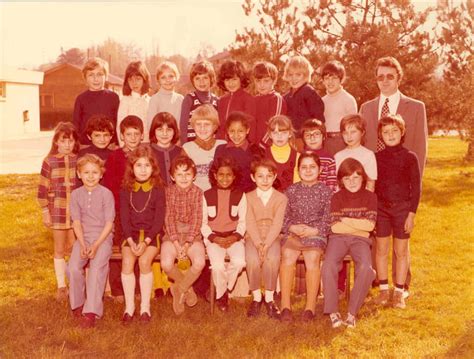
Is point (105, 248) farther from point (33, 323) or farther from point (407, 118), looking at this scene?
point (407, 118)

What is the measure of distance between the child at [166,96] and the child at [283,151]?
1.33m

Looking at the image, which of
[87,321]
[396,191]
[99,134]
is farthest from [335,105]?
[87,321]

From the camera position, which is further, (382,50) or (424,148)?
(382,50)

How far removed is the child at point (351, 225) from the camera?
212 inches

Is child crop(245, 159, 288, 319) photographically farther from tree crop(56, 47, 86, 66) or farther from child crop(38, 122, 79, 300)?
tree crop(56, 47, 86, 66)

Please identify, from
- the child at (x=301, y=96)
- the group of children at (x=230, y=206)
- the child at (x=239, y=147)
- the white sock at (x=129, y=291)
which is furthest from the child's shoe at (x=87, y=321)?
the child at (x=301, y=96)

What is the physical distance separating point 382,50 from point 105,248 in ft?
34.1

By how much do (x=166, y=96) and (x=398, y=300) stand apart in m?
3.52

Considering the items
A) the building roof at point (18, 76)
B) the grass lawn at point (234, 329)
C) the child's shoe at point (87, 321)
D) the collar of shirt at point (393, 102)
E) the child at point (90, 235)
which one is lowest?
the grass lawn at point (234, 329)

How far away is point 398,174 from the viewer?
577cm

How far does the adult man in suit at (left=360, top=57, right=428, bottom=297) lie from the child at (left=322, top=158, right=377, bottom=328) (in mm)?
669

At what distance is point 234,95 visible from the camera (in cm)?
645

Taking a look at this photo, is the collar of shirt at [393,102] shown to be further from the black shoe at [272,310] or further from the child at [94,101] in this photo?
the child at [94,101]

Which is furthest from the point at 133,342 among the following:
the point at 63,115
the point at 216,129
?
the point at 63,115
